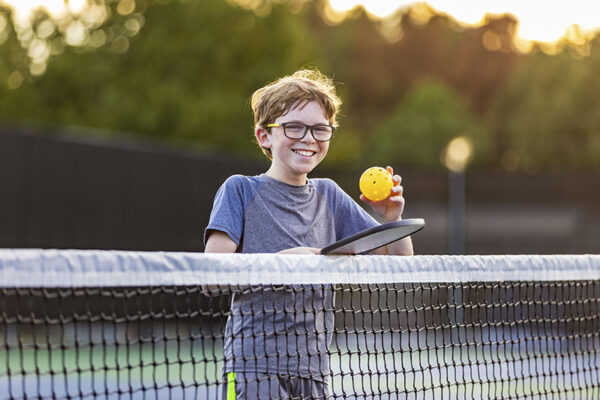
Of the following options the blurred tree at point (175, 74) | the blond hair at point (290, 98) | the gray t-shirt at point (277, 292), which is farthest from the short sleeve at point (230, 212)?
the blurred tree at point (175, 74)

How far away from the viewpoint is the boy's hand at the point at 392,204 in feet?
12.0

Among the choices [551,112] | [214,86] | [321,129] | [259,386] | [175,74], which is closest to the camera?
[259,386]

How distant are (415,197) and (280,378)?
1881cm

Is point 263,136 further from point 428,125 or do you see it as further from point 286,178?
point 428,125

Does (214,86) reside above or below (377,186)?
above

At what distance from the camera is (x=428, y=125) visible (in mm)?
47438

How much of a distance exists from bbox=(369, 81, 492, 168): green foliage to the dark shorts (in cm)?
3989

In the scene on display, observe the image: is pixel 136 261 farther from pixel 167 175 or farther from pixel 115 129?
pixel 115 129

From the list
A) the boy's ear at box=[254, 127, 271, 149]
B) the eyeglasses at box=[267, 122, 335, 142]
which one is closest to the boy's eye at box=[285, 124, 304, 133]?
the eyeglasses at box=[267, 122, 335, 142]

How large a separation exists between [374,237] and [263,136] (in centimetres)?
58

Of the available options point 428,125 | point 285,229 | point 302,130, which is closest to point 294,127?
point 302,130

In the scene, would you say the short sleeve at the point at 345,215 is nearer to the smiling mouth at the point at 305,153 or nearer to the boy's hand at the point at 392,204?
the boy's hand at the point at 392,204

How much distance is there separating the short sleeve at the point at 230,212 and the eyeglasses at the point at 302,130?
0.75 ft

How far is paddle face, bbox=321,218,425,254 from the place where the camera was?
10.5ft
